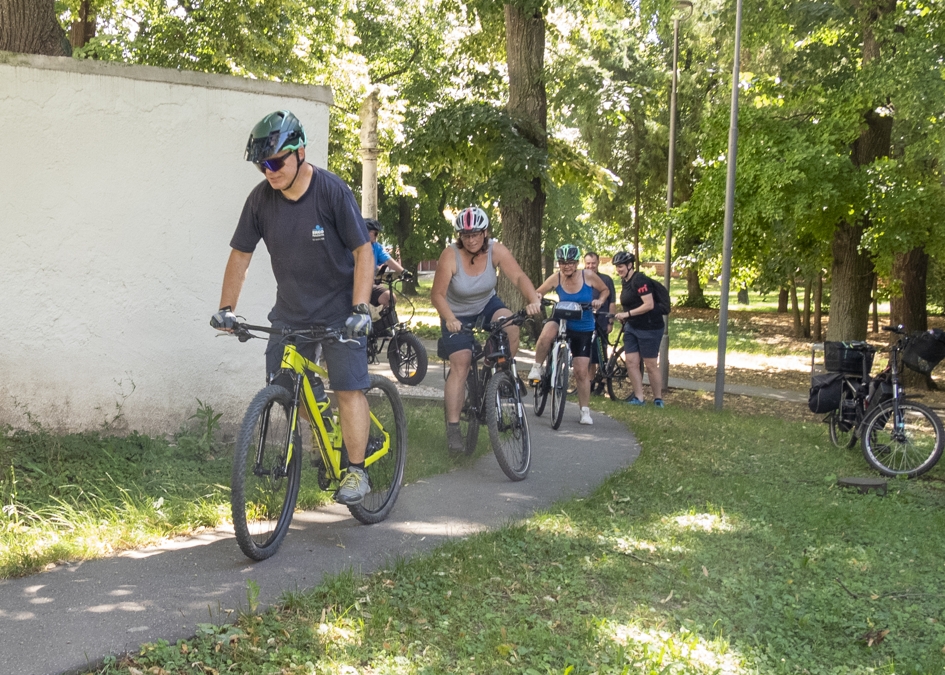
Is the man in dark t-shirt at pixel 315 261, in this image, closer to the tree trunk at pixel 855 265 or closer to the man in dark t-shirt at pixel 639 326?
the man in dark t-shirt at pixel 639 326

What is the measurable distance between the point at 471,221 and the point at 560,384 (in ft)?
9.35

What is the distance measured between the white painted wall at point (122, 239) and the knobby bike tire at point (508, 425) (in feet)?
5.86

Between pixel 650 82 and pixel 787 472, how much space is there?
22.1 meters

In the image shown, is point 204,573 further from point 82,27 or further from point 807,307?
point 807,307

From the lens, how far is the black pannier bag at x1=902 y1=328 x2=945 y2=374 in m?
8.64

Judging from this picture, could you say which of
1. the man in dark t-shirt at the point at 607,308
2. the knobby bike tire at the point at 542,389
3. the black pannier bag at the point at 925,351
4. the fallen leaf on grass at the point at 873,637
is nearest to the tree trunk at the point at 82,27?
the man in dark t-shirt at the point at 607,308

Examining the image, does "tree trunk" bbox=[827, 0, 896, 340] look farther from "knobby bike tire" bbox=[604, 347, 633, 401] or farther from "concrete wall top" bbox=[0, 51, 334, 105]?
"concrete wall top" bbox=[0, 51, 334, 105]

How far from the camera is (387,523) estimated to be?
18.7 ft

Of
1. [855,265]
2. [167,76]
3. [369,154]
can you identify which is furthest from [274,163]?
[855,265]

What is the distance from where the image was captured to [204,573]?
15.2 ft

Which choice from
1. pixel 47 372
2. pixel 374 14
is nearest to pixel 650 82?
pixel 374 14

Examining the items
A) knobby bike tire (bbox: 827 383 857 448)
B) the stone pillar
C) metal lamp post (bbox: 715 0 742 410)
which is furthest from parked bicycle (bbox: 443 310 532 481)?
the stone pillar

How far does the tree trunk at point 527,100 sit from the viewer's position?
1858 cm

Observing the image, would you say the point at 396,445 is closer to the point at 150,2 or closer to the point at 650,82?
the point at 150,2
